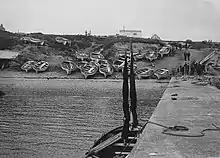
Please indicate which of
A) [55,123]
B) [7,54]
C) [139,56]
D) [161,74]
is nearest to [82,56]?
[139,56]

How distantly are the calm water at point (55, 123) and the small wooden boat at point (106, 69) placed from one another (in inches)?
1245

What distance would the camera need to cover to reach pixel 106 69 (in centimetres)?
7288

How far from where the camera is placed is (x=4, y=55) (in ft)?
250

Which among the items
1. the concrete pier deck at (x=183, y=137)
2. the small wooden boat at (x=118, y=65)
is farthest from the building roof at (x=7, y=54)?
the concrete pier deck at (x=183, y=137)

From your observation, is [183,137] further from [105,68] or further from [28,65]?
[28,65]

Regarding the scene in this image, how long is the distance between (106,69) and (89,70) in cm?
342

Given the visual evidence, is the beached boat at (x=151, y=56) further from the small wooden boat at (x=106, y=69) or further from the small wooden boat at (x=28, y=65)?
the small wooden boat at (x=28, y=65)

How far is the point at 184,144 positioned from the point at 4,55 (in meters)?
70.7

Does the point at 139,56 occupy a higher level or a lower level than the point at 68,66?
higher

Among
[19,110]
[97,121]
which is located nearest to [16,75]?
[19,110]

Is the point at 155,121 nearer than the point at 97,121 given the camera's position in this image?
Yes

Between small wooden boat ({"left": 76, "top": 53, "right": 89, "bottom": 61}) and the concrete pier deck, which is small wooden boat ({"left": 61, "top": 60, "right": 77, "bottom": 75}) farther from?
the concrete pier deck

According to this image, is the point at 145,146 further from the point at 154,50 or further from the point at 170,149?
the point at 154,50

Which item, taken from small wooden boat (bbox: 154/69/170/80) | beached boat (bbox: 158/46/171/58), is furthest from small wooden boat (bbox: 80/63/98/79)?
beached boat (bbox: 158/46/171/58)
